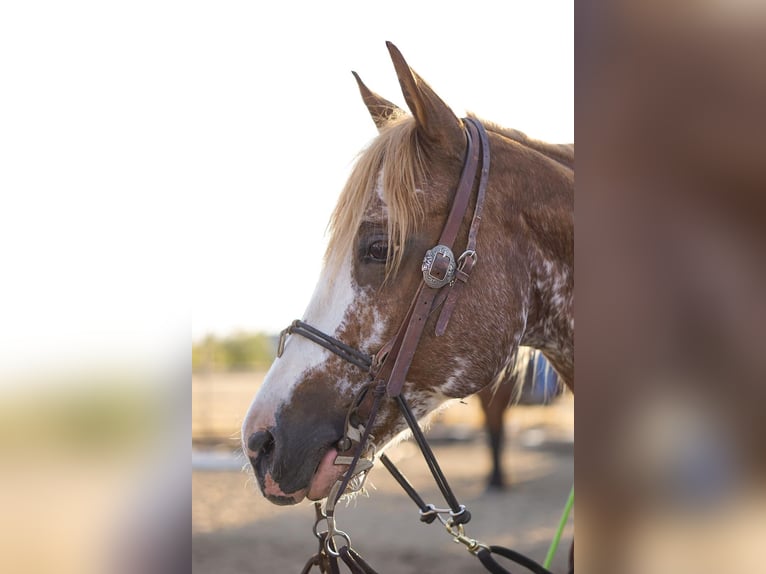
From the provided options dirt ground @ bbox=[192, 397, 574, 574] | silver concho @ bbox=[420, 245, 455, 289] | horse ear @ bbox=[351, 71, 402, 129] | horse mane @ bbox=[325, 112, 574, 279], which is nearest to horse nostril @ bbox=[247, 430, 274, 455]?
horse mane @ bbox=[325, 112, 574, 279]

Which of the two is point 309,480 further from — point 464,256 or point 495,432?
point 495,432

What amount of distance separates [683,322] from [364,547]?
6.85m

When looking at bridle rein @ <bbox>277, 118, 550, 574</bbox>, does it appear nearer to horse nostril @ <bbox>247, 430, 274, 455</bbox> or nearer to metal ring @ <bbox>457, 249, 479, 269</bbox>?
metal ring @ <bbox>457, 249, 479, 269</bbox>

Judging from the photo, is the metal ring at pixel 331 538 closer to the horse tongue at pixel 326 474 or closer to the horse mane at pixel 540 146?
the horse tongue at pixel 326 474

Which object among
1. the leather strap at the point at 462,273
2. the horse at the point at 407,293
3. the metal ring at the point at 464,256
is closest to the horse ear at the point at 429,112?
A: the horse at the point at 407,293

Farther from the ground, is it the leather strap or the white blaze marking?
the leather strap

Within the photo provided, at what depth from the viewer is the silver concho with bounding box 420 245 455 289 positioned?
6.47ft

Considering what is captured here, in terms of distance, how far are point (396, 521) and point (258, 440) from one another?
7.04 m

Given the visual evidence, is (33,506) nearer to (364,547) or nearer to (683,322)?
(683,322)

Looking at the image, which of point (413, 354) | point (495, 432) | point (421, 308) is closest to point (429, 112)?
point (421, 308)

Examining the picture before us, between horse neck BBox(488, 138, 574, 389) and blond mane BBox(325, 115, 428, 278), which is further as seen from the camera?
horse neck BBox(488, 138, 574, 389)

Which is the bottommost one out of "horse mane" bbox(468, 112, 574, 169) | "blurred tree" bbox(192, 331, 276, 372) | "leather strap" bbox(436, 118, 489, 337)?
"blurred tree" bbox(192, 331, 276, 372)

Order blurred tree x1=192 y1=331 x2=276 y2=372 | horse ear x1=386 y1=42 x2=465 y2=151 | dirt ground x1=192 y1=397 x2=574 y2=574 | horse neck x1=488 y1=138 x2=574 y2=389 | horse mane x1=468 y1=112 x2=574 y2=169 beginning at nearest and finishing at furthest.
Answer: horse ear x1=386 y1=42 x2=465 y2=151
horse neck x1=488 y1=138 x2=574 y2=389
horse mane x1=468 y1=112 x2=574 y2=169
dirt ground x1=192 y1=397 x2=574 y2=574
blurred tree x1=192 y1=331 x2=276 y2=372

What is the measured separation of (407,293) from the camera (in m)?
2.01
